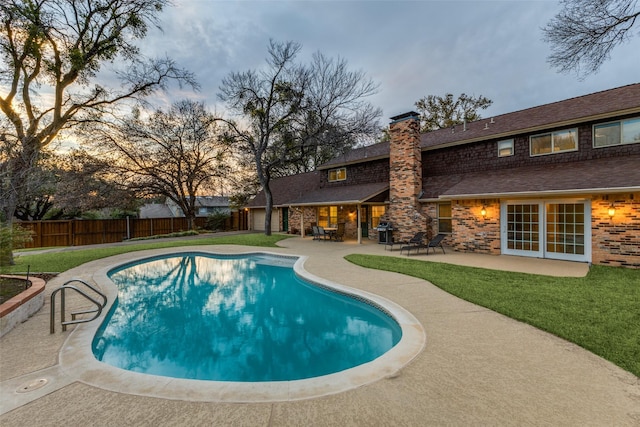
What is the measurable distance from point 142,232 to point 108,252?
10646mm

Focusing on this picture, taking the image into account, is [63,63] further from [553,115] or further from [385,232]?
[553,115]

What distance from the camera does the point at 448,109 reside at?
28.5 metres

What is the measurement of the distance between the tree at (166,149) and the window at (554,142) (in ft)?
58.3

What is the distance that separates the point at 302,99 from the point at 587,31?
14.1 meters

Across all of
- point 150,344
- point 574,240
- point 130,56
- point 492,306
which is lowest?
point 150,344

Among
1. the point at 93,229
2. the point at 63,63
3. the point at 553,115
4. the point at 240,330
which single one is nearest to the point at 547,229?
the point at 553,115

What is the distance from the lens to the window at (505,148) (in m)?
12.3

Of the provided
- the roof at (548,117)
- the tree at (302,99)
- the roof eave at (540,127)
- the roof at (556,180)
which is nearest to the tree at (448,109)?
the tree at (302,99)

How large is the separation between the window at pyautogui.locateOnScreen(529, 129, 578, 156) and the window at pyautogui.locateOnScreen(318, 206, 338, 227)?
1074cm

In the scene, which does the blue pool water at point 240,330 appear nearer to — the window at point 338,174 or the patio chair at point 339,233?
the patio chair at point 339,233

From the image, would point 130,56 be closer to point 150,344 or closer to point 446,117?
point 150,344

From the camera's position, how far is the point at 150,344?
4953mm

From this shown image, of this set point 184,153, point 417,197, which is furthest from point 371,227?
point 184,153

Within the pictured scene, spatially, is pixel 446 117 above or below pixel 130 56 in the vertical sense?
above
